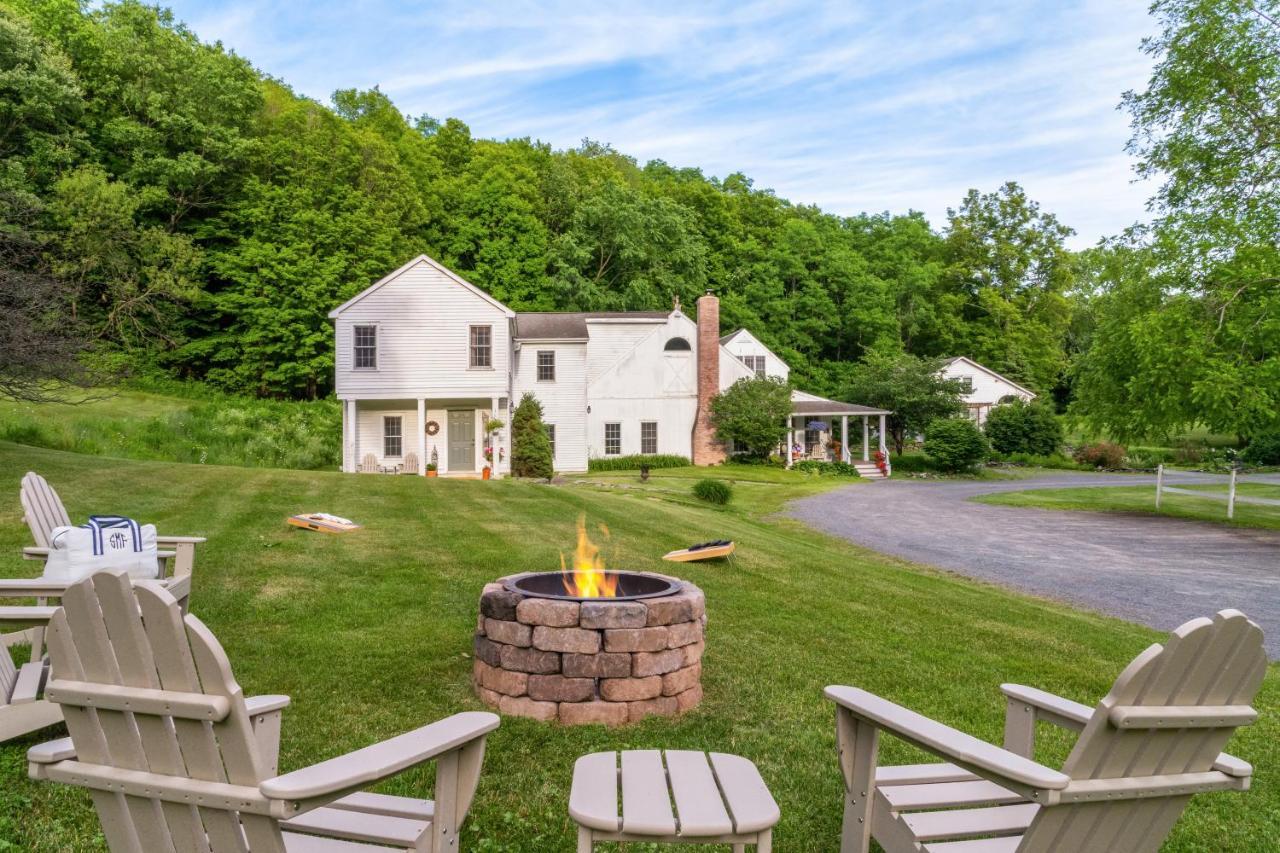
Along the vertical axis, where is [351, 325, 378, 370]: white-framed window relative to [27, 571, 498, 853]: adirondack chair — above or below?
above

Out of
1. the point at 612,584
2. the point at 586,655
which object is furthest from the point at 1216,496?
the point at 586,655

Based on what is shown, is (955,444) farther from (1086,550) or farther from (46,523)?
(46,523)

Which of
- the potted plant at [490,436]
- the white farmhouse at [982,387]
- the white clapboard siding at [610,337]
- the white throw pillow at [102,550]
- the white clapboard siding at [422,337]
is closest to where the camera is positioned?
the white throw pillow at [102,550]

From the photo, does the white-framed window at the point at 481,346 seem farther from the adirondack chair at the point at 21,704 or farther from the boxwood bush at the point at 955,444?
the adirondack chair at the point at 21,704

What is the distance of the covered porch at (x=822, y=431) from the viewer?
35.7m

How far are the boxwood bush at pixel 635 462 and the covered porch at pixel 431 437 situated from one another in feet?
17.7

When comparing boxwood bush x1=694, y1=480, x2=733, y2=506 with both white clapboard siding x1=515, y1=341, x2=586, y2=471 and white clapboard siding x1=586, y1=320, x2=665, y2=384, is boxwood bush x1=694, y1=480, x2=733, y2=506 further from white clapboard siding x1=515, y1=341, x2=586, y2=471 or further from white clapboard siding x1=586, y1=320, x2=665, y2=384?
white clapboard siding x1=586, y1=320, x2=665, y2=384

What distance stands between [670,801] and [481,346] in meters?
24.8

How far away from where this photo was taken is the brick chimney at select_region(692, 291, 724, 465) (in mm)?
34125

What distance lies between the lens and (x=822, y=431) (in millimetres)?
37969

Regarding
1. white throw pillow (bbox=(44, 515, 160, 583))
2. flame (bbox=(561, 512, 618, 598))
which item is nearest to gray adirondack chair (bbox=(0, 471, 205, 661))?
white throw pillow (bbox=(44, 515, 160, 583))

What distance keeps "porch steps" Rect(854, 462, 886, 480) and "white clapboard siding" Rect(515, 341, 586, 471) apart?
477 inches

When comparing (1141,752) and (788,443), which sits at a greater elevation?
(1141,752)

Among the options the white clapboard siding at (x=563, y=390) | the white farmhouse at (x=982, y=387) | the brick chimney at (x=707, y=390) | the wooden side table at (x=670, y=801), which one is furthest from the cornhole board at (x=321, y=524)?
the white farmhouse at (x=982, y=387)
